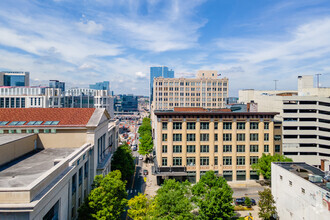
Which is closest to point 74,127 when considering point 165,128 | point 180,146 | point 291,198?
point 165,128

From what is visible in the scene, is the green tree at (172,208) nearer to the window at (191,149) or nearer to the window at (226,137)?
the window at (191,149)

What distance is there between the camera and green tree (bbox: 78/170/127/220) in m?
26.4

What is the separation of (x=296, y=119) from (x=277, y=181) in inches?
1346

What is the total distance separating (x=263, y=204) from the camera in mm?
36531

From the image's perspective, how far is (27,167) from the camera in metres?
25.5

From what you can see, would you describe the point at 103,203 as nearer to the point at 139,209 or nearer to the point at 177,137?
the point at 139,209

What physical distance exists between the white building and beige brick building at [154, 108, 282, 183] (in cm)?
1789

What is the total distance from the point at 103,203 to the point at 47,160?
9942mm

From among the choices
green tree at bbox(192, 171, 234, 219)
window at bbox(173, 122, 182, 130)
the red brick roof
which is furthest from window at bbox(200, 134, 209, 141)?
the red brick roof

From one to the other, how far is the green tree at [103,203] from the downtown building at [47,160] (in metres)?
2.43

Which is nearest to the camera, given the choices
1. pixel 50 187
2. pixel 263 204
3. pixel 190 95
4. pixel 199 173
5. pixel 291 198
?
pixel 50 187

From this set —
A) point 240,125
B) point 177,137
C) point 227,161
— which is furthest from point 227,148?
point 177,137

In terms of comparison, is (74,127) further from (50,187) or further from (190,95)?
(190,95)

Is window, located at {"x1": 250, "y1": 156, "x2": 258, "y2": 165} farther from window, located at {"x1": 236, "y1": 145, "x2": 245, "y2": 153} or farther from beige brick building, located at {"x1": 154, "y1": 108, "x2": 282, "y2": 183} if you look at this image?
window, located at {"x1": 236, "y1": 145, "x2": 245, "y2": 153}
